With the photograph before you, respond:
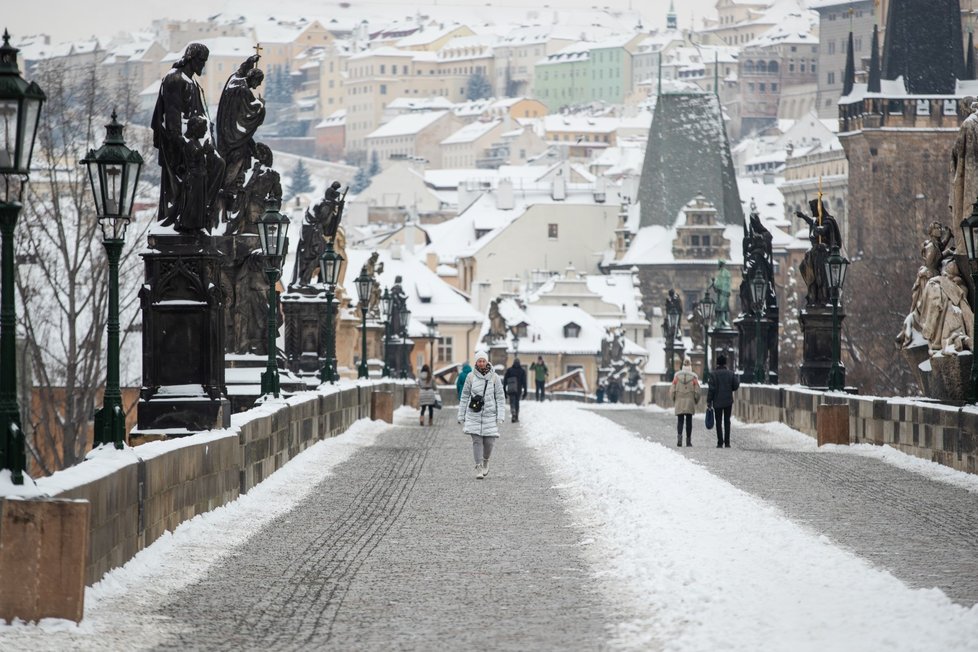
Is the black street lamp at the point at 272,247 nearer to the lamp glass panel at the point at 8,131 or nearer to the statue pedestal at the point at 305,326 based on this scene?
the statue pedestal at the point at 305,326

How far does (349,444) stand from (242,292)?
250 cm

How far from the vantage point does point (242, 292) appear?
93.8 feet

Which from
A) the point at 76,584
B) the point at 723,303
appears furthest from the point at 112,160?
the point at 723,303

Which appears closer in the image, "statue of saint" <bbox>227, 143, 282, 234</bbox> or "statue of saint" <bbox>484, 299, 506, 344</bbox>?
"statue of saint" <bbox>227, 143, 282, 234</bbox>

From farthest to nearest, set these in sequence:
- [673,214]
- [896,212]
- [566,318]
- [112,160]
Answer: [673,214] → [566,318] → [896,212] → [112,160]

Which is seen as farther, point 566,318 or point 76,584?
point 566,318

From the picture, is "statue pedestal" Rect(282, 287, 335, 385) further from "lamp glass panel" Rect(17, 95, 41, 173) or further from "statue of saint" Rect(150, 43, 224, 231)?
"lamp glass panel" Rect(17, 95, 41, 173)

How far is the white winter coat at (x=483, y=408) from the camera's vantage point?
875 inches

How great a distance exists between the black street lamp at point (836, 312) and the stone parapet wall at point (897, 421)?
18.0 inches

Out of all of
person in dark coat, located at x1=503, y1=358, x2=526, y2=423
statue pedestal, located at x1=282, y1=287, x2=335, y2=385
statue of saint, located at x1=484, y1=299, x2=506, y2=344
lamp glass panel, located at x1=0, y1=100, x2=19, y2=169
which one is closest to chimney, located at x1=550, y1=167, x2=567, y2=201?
statue of saint, located at x1=484, y1=299, x2=506, y2=344

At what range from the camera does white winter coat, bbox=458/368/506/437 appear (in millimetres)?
22234

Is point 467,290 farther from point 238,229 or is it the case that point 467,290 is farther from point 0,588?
point 0,588

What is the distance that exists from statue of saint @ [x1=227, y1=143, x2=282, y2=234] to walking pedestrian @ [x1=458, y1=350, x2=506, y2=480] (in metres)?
7.00

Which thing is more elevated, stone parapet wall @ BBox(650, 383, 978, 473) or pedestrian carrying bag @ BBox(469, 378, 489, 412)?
pedestrian carrying bag @ BBox(469, 378, 489, 412)
